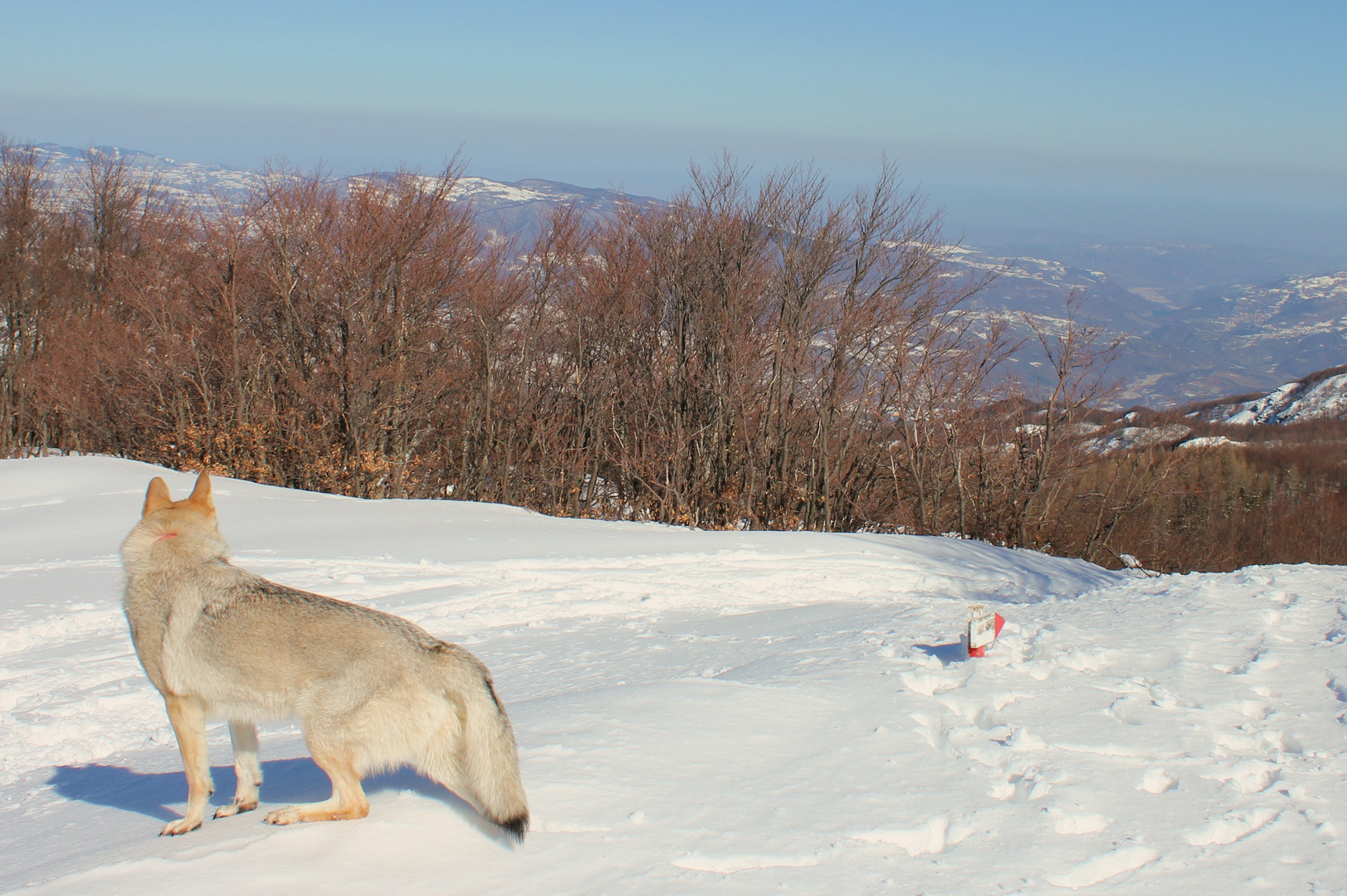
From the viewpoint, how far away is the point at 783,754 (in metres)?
3.82

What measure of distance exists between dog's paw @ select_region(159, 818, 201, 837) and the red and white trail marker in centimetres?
407

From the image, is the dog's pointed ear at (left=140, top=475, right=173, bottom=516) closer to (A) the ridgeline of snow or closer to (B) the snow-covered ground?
(B) the snow-covered ground

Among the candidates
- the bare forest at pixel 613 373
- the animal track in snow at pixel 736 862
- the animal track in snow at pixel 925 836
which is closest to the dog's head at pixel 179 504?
the animal track in snow at pixel 736 862

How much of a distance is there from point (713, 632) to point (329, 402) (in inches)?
749

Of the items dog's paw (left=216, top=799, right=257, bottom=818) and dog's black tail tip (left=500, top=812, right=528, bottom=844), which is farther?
dog's paw (left=216, top=799, right=257, bottom=818)

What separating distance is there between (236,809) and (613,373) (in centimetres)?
2356

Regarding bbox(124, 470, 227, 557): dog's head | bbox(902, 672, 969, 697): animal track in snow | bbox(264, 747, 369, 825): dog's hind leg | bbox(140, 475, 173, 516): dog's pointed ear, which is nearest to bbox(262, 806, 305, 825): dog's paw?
bbox(264, 747, 369, 825): dog's hind leg

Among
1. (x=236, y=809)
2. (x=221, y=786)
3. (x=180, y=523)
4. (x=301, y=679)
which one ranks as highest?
(x=180, y=523)

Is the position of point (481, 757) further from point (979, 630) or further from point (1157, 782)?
point (979, 630)

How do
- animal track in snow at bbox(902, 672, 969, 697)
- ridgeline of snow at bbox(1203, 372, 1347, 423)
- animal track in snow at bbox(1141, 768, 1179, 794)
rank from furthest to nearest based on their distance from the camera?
ridgeline of snow at bbox(1203, 372, 1347, 423) < animal track in snow at bbox(902, 672, 969, 697) < animal track in snow at bbox(1141, 768, 1179, 794)

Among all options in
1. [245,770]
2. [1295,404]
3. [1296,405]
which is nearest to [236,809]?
[245,770]

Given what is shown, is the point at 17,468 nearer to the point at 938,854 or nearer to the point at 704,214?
the point at 938,854

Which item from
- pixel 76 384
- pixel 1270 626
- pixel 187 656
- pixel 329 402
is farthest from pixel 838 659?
pixel 76 384

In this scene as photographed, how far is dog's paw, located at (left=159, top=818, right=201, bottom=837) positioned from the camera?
10.3 feet
